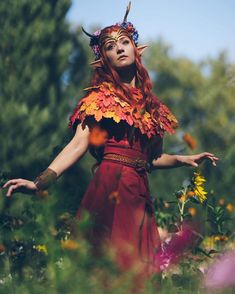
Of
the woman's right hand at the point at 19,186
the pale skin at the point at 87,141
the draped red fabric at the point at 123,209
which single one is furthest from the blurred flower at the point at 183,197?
the woman's right hand at the point at 19,186

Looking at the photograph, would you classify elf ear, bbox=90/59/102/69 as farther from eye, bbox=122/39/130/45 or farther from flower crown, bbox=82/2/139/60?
eye, bbox=122/39/130/45

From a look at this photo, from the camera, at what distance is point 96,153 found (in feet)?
14.1

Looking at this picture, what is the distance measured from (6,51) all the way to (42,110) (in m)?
1.63

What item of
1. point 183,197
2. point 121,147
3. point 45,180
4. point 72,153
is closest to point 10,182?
point 45,180

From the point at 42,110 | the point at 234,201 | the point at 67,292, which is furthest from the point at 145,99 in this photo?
the point at 42,110

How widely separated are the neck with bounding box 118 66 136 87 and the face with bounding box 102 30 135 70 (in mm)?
44

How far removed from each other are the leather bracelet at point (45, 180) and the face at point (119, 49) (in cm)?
88

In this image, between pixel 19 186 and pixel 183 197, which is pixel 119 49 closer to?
pixel 183 197

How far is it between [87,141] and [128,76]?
1.90 feet

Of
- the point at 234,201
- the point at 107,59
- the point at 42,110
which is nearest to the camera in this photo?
the point at 107,59

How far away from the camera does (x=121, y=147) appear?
13.5 ft

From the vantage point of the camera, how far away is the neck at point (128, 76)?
442cm

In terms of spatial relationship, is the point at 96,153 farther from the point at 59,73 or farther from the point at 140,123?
the point at 59,73

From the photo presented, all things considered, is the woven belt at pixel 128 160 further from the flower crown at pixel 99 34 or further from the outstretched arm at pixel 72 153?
the flower crown at pixel 99 34
